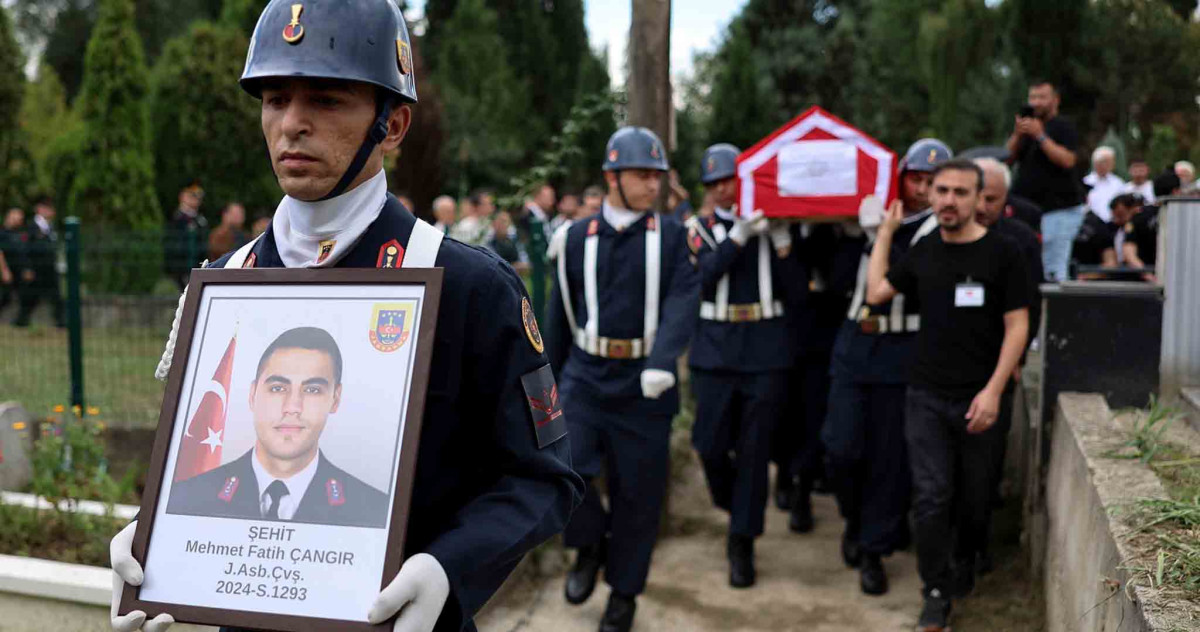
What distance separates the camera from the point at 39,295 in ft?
28.3

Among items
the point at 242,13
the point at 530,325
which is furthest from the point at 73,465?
the point at 242,13

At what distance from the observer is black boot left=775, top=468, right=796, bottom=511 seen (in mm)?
8617

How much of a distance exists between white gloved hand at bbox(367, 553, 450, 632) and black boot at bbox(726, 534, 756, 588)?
5.10m

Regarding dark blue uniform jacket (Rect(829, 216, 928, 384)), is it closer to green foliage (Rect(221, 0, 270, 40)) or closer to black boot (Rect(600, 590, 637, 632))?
black boot (Rect(600, 590, 637, 632))

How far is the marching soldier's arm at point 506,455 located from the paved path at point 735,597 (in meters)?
3.91

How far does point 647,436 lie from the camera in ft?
20.0

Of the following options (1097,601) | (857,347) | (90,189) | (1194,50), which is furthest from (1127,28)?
(1097,601)

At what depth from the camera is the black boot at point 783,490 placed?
8.62 m

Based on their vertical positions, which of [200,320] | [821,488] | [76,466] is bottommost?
[821,488]

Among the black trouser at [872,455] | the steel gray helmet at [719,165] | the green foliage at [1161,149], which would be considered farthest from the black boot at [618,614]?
the green foliage at [1161,149]

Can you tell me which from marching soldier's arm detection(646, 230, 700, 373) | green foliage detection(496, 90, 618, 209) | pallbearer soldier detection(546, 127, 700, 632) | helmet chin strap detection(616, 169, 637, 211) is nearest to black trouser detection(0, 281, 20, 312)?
green foliage detection(496, 90, 618, 209)

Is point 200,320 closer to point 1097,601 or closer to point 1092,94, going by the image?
point 1097,601

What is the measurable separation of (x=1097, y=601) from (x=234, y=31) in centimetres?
1845

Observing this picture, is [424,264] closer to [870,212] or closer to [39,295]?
[870,212]
